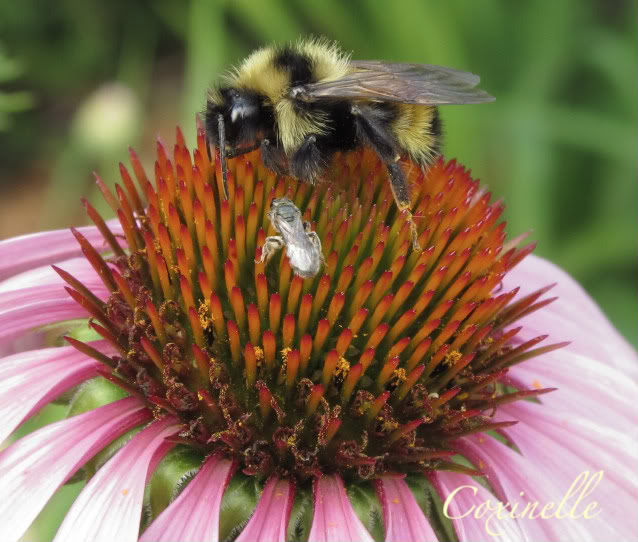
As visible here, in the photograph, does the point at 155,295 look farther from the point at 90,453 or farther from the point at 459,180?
the point at 459,180

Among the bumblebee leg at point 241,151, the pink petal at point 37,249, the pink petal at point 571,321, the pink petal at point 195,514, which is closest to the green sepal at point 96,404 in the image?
the pink petal at point 195,514

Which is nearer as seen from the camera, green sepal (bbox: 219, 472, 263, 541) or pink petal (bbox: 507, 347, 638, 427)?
green sepal (bbox: 219, 472, 263, 541)

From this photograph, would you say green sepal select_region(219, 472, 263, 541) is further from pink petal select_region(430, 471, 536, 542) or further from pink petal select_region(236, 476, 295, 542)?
pink petal select_region(430, 471, 536, 542)

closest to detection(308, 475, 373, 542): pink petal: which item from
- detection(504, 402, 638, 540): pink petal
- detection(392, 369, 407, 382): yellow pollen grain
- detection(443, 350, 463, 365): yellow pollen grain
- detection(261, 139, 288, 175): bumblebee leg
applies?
detection(392, 369, 407, 382): yellow pollen grain

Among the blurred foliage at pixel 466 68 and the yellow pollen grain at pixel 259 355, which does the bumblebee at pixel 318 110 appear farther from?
the blurred foliage at pixel 466 68

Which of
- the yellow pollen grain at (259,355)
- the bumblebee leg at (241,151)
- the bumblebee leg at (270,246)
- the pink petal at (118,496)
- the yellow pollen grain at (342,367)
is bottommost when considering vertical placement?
the pink petal at (118,496)

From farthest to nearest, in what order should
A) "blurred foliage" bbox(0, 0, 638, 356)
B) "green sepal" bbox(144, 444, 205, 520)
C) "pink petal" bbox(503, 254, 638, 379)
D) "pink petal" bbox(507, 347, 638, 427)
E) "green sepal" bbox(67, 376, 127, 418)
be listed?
"blurred foliage" bbox(0, 0, 638, 356) → "pink petal" bbox(503, 254, 638, 379) → "pink petal" bbox(507, 347, 638, 427) → "green sepal" bbox(67, 376, 127, 418) → "green sepal" bbox(144, 444, 205, 520)

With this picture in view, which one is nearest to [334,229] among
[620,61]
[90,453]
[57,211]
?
[90,453]
